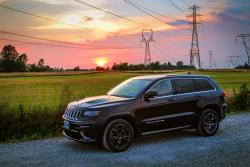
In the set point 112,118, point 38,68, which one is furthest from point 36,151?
point 38,68

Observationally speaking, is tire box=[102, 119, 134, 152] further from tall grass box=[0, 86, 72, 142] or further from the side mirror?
tall grass box=[0, 86, 72, 142]

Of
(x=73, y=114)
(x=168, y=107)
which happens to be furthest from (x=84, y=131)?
(x=168, y=107)

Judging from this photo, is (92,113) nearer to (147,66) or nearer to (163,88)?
(163,88)

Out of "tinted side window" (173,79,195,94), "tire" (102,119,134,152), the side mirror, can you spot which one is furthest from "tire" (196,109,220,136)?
"tire" (102,119,134,152)

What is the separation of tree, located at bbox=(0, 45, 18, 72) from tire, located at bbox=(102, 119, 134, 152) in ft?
268

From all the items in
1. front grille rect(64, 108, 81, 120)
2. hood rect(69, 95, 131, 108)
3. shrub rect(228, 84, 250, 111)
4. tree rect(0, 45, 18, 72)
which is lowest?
shrub rect(228, 84, 250, 111)

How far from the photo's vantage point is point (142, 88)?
10.3 meters

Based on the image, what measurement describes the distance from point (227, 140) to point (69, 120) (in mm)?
4479

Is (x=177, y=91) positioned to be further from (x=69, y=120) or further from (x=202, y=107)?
(x=69, y=120)

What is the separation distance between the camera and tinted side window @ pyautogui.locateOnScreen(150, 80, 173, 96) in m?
10.5

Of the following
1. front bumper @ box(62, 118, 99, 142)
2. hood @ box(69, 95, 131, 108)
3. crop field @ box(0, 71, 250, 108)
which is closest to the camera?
front bumper @ box(62, 118, 99, 142)

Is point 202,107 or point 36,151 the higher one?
point 202,107

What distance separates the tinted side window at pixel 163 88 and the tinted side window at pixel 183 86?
21 centimetres

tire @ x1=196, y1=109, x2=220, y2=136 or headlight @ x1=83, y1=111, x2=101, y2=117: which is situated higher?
headlight @ x1=83, y1=111, x2=101, y2=117
